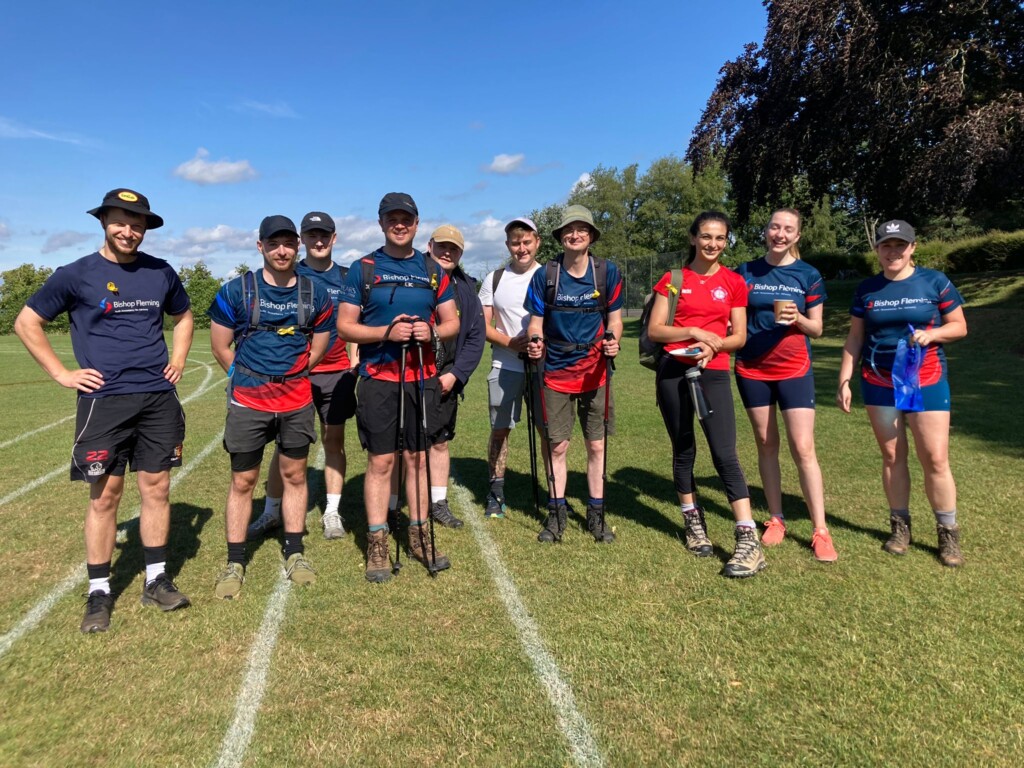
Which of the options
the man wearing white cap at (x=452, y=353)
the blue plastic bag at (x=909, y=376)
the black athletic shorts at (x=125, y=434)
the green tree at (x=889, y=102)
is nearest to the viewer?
the black athletic shorts at (x=125, y=434)

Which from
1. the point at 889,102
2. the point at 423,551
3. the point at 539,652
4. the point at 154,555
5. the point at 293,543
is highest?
the point at 889,102

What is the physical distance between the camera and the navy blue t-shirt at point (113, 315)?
3664 millimetres

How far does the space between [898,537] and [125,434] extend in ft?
16.9

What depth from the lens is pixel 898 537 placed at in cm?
451

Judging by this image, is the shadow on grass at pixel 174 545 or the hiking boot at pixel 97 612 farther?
the shadow on grass at pixel 174 545

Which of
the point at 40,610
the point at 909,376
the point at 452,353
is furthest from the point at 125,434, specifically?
the point at 909,376

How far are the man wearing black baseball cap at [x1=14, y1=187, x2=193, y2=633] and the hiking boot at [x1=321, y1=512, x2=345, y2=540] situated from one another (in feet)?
4.22

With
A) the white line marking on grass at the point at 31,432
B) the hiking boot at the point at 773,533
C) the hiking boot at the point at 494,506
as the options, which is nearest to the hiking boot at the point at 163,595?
the hiking boot at the point at 494,506

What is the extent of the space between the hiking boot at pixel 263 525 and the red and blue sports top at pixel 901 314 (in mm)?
4734

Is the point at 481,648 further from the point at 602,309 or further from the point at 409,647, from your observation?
the point at 602,309

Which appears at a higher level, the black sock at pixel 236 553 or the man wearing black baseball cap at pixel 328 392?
the man wearing black baseball cap at pixel 328 392

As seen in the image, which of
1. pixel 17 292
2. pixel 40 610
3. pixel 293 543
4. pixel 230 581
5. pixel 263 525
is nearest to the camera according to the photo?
pixel 40 610

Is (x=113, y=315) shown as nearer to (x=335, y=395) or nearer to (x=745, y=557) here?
(x=335, y=395)

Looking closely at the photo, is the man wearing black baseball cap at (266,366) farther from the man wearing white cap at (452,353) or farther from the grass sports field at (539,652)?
the man wearing white cap at (452,353)
